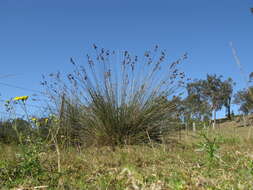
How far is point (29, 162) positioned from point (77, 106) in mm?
2752

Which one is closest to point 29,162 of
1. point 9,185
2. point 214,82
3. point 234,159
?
point 9,185

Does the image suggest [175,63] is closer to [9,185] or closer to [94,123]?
[94,123]

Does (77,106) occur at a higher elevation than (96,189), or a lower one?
higher

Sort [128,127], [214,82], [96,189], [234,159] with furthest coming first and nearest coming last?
1. [214,82]
2. [128,127]
3. [234,159]
4. [96,189]

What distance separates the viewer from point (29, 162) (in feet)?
5.38

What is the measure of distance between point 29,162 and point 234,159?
1.64 meters

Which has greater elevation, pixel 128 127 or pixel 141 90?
pixel 141 90

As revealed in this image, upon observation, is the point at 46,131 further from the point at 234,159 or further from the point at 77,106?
the point at 234,159

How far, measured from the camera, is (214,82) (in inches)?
1041

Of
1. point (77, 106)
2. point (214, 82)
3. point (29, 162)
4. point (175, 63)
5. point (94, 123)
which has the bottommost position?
point (29, 162)

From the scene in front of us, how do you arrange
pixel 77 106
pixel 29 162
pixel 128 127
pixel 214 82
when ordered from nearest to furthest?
pixel 29 162 < pixel 128 127 < pixel 77 106 < pixel 214 82

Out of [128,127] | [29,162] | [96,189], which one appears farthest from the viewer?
[128,127]

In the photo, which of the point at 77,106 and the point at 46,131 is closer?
the point at 77,106

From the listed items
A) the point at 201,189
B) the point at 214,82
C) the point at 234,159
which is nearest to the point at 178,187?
the point at 201,189
